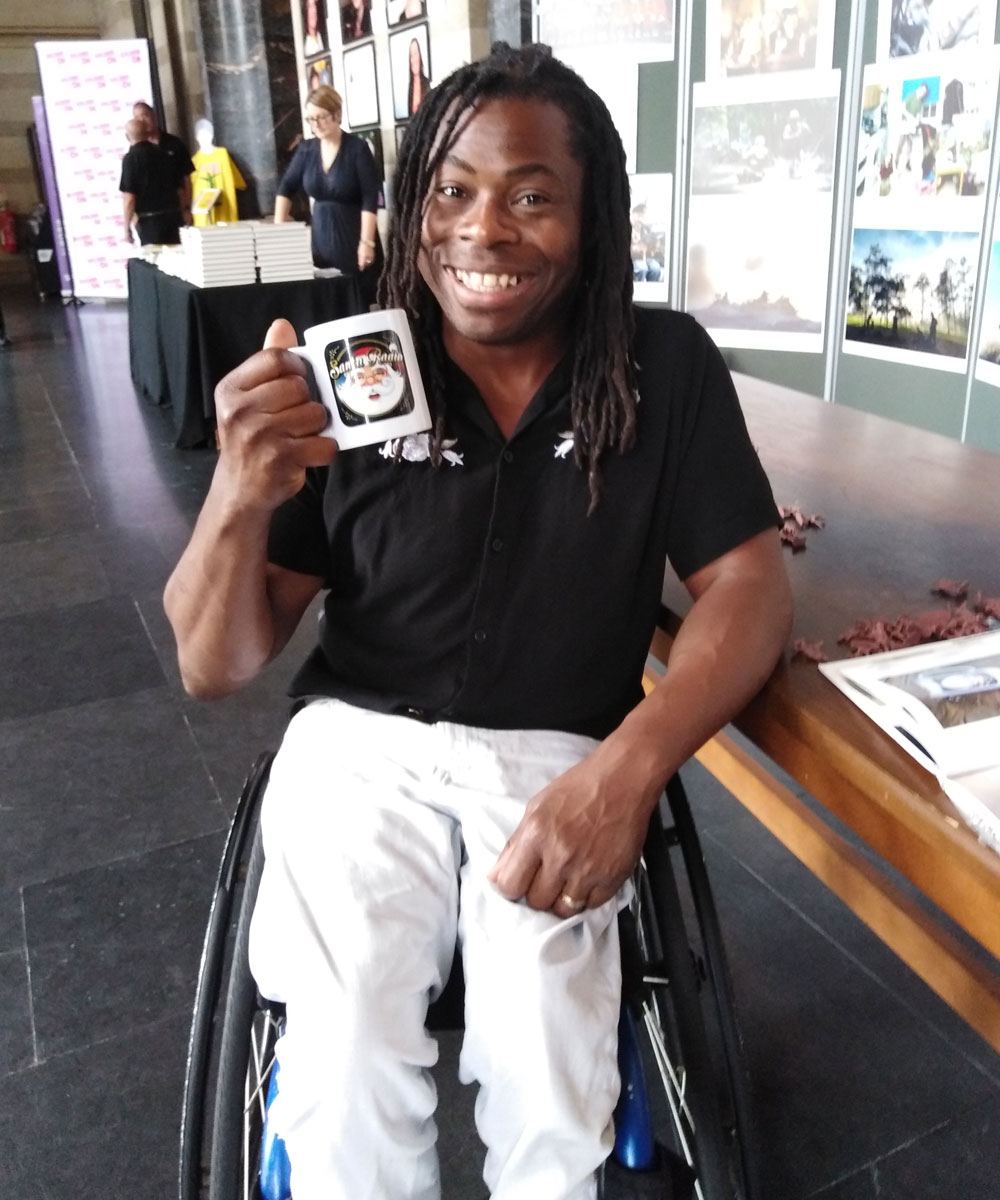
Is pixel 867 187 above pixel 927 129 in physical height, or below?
below

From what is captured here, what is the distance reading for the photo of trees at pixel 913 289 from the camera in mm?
2637

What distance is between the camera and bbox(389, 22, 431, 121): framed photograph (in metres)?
5.58

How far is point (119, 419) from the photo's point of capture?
5.32 metres

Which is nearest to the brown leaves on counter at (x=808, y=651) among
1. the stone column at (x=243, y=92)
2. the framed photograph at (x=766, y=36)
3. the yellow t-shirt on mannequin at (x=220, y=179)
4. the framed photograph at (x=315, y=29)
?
the framed photograph at (x=766, y=36)

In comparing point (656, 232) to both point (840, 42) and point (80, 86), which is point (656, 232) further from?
point (80, 86)

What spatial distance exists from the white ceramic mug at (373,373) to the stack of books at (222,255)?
3758mm

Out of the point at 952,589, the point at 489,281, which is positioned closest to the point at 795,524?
the point at 952,589

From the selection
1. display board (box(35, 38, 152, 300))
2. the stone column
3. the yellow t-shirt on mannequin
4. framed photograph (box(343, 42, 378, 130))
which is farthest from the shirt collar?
display board (box(35, 38, 152, 300))

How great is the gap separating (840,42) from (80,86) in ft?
27.4

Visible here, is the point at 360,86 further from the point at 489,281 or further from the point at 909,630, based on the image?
the point at 909,630

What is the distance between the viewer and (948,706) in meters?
0.83

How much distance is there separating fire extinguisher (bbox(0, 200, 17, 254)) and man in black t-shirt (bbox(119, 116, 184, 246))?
14.3 ft

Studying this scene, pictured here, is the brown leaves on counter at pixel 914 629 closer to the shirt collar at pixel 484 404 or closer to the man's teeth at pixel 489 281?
the shirt collar at pixel 484 404

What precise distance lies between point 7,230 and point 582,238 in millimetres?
11979
